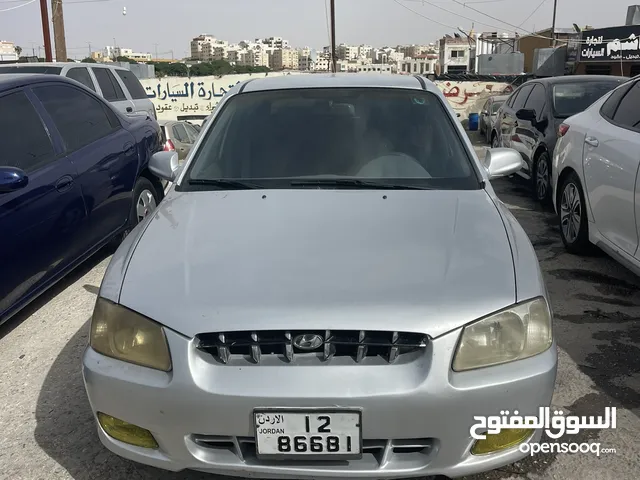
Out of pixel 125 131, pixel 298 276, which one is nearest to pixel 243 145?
pixel 298 276

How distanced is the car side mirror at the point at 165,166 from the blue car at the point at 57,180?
75cm

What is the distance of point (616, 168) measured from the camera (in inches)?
161

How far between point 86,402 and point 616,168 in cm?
352

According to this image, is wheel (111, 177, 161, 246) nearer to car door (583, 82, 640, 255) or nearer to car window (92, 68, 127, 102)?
car door (583, 82, 640, 255)

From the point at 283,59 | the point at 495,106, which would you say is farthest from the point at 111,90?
the point at 283,59

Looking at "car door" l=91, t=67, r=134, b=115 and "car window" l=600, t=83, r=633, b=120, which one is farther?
"car door" l=91, t=67, r=134, b=115

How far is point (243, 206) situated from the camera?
2781 millimetres

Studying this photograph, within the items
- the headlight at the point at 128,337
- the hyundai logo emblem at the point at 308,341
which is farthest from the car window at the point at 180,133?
the hyundai logo emblem at the point at 308,341

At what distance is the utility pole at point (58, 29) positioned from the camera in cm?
1803

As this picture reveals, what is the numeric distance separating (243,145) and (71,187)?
1.62 meters

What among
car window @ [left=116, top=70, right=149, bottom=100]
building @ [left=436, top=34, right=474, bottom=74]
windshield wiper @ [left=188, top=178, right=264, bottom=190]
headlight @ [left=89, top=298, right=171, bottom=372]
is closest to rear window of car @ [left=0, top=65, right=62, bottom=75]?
car window @ [left=116, top=70, right=149, bottom=100]

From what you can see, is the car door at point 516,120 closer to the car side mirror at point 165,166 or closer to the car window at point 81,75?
the car side mirror at point 165,166

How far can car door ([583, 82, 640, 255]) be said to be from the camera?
3.89 meters

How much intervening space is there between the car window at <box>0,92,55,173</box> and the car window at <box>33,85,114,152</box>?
0.70 feet
